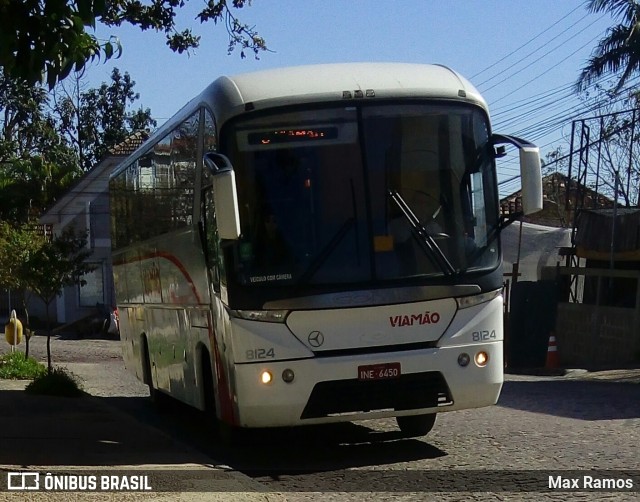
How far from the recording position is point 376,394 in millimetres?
9969

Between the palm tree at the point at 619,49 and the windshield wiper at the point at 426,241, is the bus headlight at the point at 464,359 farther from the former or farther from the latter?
the palm tree at the point at 619,49

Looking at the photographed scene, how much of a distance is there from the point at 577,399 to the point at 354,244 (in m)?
6.62

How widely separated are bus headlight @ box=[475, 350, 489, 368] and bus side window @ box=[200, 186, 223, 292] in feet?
7.92

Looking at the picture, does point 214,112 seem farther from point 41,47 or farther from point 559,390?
point 559,390

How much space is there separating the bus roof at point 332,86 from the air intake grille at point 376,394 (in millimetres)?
2525

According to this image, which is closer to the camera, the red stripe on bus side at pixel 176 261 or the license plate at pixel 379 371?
the license plate at pixel 379 371

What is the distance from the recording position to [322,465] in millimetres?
10312

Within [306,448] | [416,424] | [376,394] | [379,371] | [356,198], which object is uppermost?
[356,198]

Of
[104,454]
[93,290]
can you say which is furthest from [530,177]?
[93,290]

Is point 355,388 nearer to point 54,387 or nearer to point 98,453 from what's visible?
point 98,453

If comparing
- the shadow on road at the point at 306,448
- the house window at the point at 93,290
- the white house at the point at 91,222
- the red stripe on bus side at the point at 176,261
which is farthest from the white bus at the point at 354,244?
the house window at the point at 93,290

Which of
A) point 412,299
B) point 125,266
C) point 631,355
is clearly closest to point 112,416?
point 125,266

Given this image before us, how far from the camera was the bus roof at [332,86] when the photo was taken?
10242 mm

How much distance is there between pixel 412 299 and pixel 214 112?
98.6 inches
